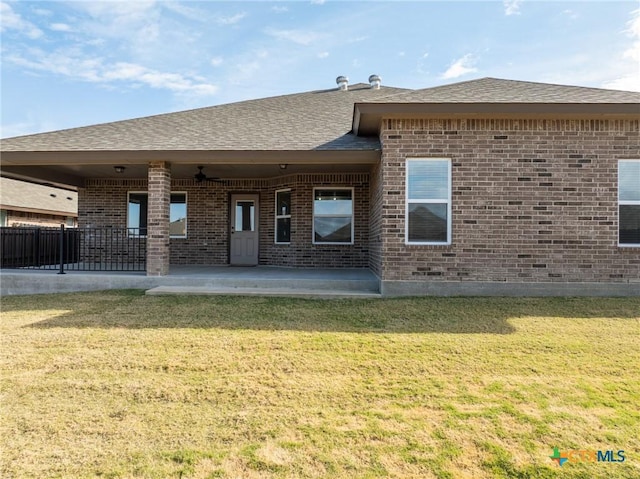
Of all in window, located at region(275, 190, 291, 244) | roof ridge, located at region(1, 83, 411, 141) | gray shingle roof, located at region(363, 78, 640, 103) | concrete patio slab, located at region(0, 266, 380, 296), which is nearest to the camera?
gray shingle roof, located at region(363, 78, 640, 103)

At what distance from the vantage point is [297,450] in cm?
244

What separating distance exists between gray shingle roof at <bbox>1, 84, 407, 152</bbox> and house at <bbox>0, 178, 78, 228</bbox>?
9.12m

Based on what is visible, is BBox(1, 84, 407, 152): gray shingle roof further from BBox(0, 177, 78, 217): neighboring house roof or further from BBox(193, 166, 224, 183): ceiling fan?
BBox(0, 177, 78, 217): neighboring house roof

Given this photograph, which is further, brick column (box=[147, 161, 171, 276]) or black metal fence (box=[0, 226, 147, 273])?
black metal fence (box=[0, 226, 147, 273])

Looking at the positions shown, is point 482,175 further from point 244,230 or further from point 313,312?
point 244,230

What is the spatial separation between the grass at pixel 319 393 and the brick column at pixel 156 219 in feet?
6.86

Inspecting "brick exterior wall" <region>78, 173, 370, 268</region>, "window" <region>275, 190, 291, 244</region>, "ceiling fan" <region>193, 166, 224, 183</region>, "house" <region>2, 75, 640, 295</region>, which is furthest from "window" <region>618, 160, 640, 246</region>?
"ceiling fan" <region>193, 166, 224, 183</region>

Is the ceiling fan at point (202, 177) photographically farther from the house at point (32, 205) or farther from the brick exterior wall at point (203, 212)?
the house at point (32, 205)

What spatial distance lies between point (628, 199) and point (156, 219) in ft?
30.5

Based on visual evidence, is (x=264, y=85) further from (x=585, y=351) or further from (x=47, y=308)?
(x=585, y=351)

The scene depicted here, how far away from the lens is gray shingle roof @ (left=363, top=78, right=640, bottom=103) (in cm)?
652

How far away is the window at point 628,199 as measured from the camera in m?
6.76

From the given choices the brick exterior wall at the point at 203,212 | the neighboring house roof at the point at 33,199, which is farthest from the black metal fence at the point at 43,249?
the neighboring house roof at the point at 33,199

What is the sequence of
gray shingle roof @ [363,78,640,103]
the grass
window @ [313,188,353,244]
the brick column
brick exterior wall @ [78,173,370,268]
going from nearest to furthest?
the grass < gray shingle roof @ [363,78,640,103] < the brick column < window @ [313,188,353,244] < brick exterior wall @ [78,173,370,268]
